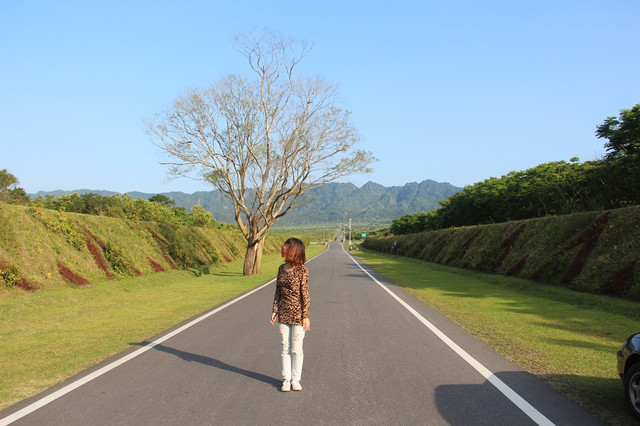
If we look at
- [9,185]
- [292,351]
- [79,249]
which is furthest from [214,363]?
[9,185]

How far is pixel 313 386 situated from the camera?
5656 mm

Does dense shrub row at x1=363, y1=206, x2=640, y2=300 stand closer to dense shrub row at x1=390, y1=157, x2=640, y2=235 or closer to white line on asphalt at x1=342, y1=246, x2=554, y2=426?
dense shrub row at x1=390, y1=157, x2=640, y2=235

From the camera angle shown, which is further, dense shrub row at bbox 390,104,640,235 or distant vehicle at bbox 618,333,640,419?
dense shrub row at bbox 390,104,640,235

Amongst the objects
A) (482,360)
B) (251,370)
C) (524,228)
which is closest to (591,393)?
(482,360)

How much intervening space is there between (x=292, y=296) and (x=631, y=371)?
12.3 feet

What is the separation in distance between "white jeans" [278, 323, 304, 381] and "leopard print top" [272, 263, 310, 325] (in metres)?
0.11

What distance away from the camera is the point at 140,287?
62.6 ft

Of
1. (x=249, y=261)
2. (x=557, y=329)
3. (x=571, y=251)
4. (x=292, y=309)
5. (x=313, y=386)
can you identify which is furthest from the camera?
(x=249, y=261)

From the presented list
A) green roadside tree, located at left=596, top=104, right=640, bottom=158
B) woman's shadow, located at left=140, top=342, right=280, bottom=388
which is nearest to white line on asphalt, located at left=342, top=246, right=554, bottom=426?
woman's shadow, located at left=140, top=342, right=280, bottom=388

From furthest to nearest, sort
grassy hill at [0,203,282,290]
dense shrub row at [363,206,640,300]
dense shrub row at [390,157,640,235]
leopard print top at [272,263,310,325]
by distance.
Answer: dense shrub row at [390,157,640,235], dense shrub row at [363,206,640,300], grassy hill at [0,203,282,290], leopard print top at [272,263,310,325]

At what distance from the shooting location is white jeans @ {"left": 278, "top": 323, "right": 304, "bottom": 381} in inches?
220

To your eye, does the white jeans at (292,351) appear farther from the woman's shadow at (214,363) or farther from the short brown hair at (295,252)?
the short brown hair at (295,252)

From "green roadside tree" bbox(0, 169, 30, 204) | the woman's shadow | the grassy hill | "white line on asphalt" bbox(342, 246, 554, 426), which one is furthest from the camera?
"green roadside tree" bbox(0, 169, 30, 204)

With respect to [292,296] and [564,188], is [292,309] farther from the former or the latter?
[564,188]
